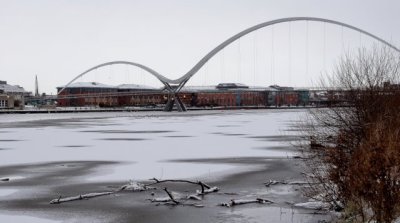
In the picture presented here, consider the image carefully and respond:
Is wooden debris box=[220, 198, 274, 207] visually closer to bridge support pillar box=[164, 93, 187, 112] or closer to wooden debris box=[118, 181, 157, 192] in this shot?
wooden debris box=[118, 181, 157, 192]

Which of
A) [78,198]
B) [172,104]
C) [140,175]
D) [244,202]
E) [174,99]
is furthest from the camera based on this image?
[172,104]

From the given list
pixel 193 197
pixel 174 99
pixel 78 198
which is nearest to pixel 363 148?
pixel 193 197

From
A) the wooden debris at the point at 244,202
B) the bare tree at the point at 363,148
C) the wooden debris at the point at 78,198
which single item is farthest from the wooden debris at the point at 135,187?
the bare tree at the point at 363,148

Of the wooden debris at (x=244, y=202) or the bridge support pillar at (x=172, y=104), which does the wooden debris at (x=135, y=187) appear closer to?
the wooden debris at (x=244, y=202)

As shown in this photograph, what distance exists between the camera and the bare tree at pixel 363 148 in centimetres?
905

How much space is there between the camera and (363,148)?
9398 millimetres

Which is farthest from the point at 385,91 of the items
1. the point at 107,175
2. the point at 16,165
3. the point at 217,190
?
the point at 16,165

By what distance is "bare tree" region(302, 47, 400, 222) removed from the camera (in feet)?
29.7

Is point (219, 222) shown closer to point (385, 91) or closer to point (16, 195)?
point (16, 195)

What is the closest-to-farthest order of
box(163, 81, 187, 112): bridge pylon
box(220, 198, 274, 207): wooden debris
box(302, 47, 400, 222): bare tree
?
1. box(302, 47, 400, 222): bare tree
2. box(220, 198, 274, 207): wooden debris
3. box(163, 81, 187, 112): bridge pylon

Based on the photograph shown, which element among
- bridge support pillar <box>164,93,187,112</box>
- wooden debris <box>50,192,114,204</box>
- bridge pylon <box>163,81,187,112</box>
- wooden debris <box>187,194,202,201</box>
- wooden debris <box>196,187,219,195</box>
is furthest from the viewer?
bridge pylon <box>163,81,187,112</box>

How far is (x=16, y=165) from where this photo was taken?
69.6 feet

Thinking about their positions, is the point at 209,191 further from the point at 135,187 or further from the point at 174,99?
the point at 174,99

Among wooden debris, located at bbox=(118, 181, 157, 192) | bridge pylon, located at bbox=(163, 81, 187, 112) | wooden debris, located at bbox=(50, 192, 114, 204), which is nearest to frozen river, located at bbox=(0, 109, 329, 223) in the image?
wooden debris, located at bbox=(50, 192, 114, 204)
